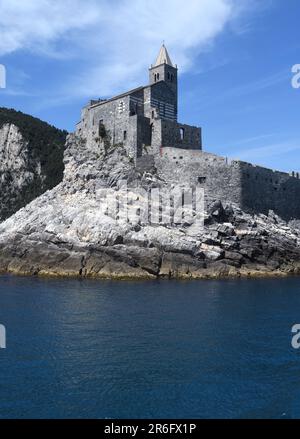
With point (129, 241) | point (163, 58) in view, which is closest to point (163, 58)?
point (163, 58)

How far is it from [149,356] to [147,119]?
125 feet

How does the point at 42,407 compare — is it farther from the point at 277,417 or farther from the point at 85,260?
the point at 85,260

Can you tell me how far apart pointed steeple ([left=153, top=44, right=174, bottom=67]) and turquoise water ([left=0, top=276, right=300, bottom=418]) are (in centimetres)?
3364

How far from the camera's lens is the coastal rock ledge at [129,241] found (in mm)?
47406

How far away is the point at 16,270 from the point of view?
51469 millimetres

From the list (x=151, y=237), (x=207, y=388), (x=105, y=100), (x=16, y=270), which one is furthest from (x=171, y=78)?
(x=207, y=388)

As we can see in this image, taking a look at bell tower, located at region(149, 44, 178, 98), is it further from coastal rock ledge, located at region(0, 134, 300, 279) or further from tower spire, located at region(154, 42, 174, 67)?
coastal rock ledge, located at region(0, 134, 300, 279)

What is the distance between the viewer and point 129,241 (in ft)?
157

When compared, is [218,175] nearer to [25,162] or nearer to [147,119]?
[147,119]

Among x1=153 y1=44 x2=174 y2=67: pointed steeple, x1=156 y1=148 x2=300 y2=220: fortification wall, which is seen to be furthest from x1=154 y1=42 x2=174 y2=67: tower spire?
x1=156 y1=148 x2=300 y2=220: fortification wall

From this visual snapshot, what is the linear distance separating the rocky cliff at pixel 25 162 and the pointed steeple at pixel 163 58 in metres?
40.4

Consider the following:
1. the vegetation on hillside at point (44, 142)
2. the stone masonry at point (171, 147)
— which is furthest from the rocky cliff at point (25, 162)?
the stone masonry at point (171, 147)

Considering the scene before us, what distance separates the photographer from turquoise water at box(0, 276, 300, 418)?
16.3 meters
